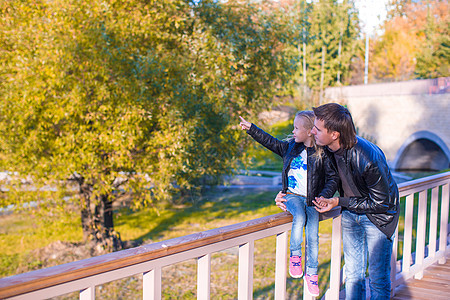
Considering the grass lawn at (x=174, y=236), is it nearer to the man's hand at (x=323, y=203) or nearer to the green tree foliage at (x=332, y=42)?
the man's hand at (x=323, y=203)

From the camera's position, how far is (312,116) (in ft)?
8.70

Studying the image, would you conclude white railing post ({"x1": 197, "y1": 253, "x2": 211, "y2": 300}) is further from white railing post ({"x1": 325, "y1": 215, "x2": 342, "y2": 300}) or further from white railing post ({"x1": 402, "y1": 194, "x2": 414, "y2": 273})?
white railing post ({"x1": 402, "y1": 194, "x2": 414, "y2": 273})

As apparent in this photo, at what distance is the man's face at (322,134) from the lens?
7.96 feet

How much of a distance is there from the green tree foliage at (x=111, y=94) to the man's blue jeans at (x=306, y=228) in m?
4.95

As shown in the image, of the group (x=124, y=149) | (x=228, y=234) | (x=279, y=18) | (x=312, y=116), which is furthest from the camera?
(x=279, y=18)

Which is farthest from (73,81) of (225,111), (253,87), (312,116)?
(312,116)

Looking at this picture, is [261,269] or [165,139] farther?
[261,269]

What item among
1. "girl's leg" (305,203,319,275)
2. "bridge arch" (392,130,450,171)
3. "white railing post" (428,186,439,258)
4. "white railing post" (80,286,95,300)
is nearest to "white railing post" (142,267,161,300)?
"white railing post" (80,286,95,300)

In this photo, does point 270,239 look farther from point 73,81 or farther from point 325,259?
point 73,81

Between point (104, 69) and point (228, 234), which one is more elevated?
point (104, 69)

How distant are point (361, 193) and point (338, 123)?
1.46 ft

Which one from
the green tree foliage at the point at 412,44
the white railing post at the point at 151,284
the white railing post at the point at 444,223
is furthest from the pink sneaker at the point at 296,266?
the green tree foliage at the point at 412,44

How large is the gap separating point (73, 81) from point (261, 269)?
5105 millimetres

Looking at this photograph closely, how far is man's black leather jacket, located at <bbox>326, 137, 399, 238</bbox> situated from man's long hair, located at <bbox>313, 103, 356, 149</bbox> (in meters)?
0.06
